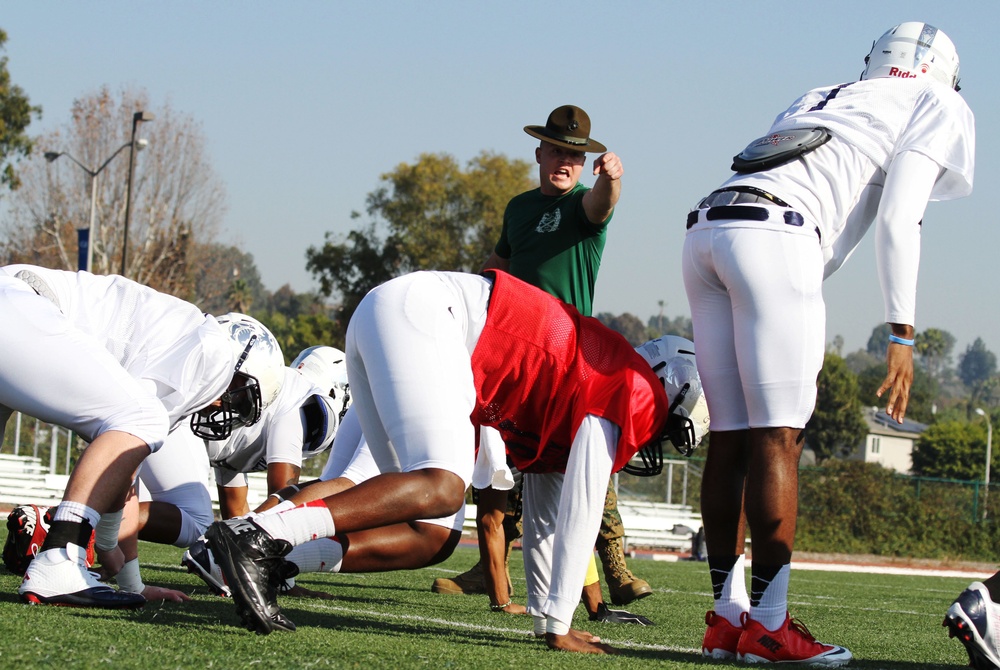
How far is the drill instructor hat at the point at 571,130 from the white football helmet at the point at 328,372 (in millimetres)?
2265

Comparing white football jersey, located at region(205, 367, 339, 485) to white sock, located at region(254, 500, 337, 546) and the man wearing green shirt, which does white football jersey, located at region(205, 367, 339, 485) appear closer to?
the man wearing green shirt

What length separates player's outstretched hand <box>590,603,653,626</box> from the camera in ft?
19.2

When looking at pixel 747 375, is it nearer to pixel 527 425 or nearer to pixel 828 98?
pixel 527 425

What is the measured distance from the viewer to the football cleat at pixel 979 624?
3.84 metres

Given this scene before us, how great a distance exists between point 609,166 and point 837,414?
212 ft

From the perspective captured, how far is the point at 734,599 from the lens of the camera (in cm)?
434

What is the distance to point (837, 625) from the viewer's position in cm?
646

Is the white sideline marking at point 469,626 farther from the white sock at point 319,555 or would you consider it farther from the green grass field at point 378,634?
the white sock at point 319,555

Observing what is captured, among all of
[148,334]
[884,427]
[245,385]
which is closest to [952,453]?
[884,427]

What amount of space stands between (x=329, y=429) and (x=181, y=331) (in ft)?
8.45

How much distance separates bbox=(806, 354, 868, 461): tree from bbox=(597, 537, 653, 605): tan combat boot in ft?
202

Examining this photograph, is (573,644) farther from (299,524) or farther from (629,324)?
(629,324)

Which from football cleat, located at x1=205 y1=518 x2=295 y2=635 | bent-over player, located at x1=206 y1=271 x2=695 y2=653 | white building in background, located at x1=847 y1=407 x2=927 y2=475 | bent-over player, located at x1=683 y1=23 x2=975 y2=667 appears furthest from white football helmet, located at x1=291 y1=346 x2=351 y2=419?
white building in background, located at x1=847 y1=407 x2=927 y2=475

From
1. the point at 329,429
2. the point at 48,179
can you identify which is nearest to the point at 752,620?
the point at 329,429
